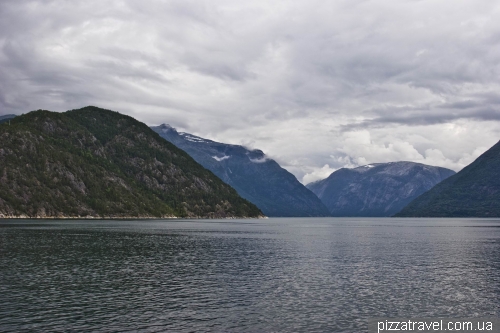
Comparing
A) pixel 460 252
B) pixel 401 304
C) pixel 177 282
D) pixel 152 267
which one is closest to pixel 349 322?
pixel 401 304

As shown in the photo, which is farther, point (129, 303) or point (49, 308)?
point (129, 303)

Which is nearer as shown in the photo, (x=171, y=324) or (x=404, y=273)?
(x=171, y=324)

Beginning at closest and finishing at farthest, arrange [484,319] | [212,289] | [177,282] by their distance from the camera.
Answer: [484,319]
[212,289]
[177,282]

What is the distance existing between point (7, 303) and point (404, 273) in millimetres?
61744

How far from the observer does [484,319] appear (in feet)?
155

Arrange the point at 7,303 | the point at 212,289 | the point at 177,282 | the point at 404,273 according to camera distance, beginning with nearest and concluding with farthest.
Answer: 1. the point at 7,303
2. the point at 212,289
3. the point at 177,282
4. the point at 404,273

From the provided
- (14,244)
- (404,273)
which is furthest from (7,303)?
(14,244)

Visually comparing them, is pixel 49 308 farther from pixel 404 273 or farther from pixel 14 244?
pixel 14 244

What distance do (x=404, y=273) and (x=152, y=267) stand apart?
45680 mm

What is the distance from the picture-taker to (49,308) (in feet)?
161

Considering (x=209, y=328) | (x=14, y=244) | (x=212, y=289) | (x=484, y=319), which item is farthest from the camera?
(x=14, y=244)

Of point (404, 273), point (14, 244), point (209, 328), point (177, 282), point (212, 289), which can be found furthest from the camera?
point (14, 244)

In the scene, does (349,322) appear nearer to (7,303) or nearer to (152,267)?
(7,303)

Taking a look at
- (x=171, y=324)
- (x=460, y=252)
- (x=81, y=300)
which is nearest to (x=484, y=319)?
(x=171, y=324)
